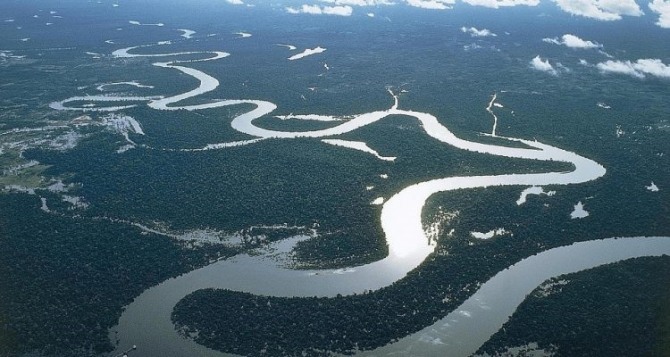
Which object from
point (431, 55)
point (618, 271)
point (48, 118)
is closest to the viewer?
point (618, 271)

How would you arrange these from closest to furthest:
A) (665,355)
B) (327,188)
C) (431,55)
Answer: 1. (665,355)
2. (327,188)
3. (431,55)

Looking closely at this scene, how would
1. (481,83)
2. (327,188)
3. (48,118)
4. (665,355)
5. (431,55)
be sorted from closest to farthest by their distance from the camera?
(665,355) → (327,188) → (48,118) → (481,83) → (431,55)

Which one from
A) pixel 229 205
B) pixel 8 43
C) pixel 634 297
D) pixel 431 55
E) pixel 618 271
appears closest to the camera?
pixel 634 297

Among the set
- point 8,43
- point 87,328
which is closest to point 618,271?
point 87,328

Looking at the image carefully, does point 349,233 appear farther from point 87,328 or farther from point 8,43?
point 8,43

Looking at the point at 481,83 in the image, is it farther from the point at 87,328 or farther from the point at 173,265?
the point at 87,328

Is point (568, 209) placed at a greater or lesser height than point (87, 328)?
greater

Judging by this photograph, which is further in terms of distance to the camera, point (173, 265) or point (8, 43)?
point (8, 43)

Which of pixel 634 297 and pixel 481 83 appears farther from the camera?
pixel 481 83

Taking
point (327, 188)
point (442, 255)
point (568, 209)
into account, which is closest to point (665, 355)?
point (442, 255)
